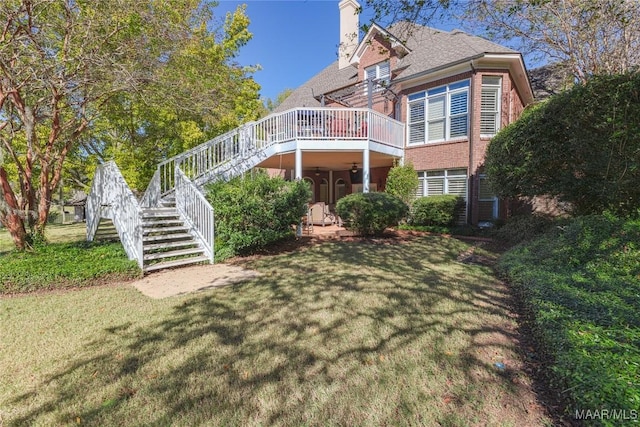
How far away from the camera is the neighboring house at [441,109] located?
10945 millimetres

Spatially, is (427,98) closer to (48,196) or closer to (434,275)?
(434,275)

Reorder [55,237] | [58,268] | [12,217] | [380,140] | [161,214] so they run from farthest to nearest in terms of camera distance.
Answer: [380,140], [55,237], [161,214], [12,217], [58,268]

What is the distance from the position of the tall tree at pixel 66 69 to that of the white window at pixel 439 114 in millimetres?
8436

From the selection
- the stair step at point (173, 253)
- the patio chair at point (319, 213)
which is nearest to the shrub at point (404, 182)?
the patio chair at point (319, 213)

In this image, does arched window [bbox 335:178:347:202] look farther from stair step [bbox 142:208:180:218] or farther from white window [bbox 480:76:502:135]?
stair step [bbox 142:208:180:218]

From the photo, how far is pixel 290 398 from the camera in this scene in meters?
2.35

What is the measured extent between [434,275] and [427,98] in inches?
366

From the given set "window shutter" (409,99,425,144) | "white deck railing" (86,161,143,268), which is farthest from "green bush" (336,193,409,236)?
"white deck railing" (86,161,143,268)

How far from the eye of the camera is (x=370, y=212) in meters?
9.41

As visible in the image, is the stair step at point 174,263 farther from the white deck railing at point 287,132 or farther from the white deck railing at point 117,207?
the white deck railing at point 287,132

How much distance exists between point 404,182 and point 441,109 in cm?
327

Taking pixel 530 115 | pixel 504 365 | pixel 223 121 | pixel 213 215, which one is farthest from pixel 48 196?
pixel 530 115

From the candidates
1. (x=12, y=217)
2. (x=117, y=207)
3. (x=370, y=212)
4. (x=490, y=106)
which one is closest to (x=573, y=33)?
(x=490, y=106)

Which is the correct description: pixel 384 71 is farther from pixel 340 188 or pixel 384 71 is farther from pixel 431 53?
pixel 340 188
